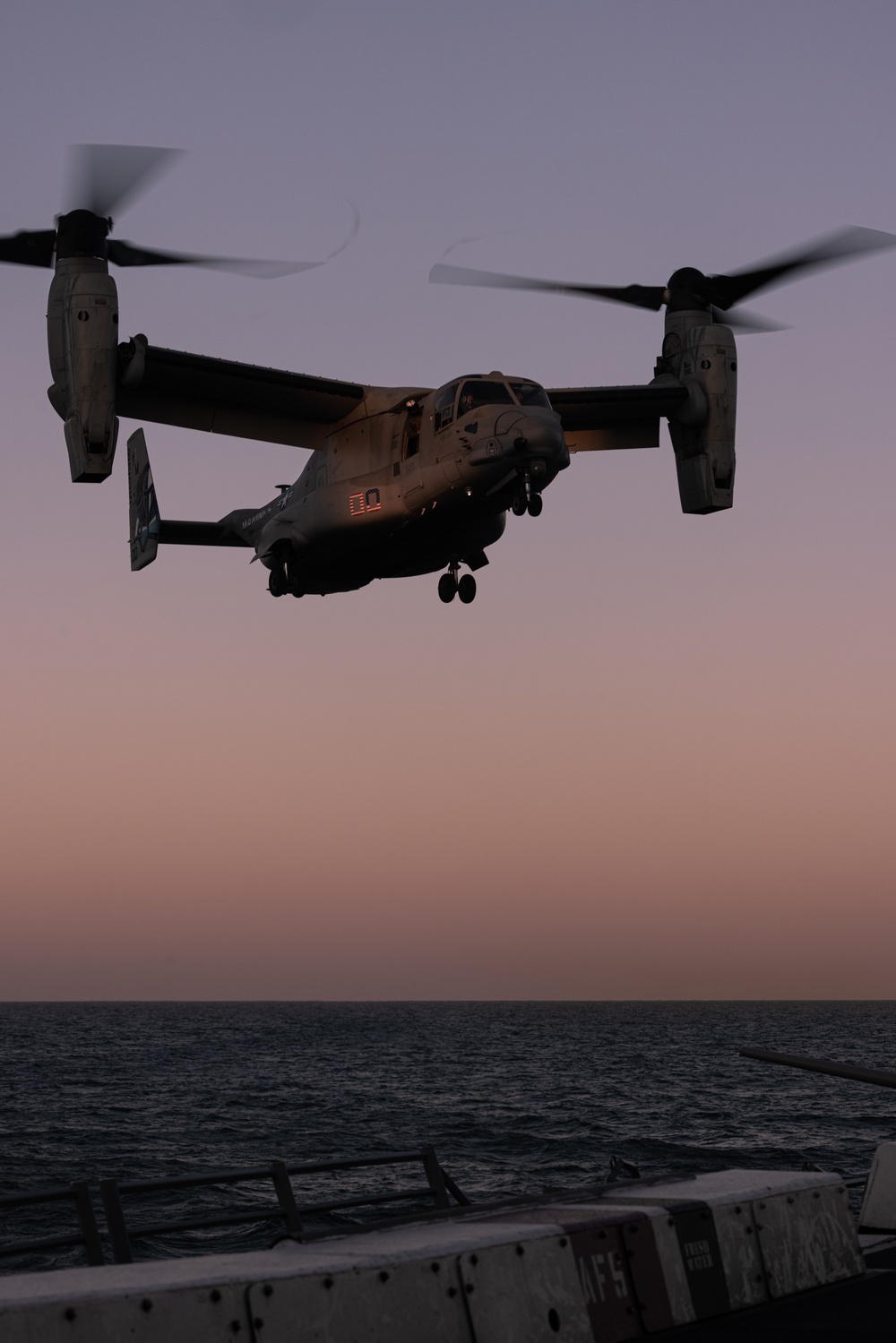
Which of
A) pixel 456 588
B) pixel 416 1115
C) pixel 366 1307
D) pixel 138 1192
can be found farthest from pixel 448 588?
pixel 416 1115

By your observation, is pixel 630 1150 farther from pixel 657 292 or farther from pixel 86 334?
pixel 86 334

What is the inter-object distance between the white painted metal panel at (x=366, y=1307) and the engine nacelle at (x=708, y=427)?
70.4ft

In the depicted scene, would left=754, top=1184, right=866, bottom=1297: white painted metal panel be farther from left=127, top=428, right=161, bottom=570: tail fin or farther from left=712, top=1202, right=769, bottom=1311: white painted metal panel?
left=127, top=428, right=161, bottom=570: tail fin

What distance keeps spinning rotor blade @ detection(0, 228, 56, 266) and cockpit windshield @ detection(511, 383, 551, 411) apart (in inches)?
344

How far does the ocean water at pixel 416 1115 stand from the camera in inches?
1563

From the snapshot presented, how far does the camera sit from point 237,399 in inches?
1129

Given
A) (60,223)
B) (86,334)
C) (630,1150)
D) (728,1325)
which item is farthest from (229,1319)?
(630,1150)

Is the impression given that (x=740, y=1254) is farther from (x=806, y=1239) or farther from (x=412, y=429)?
(x=412, y=429)

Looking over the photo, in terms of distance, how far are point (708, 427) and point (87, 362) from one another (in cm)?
1164

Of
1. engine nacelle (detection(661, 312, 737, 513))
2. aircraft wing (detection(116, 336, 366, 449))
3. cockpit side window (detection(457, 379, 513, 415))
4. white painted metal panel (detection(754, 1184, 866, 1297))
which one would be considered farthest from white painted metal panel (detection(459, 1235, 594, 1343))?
aircraft wing (detection(116, 336, 366, 449))

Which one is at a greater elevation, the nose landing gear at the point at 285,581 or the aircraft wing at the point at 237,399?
the aircraft wing at the point at 237,399

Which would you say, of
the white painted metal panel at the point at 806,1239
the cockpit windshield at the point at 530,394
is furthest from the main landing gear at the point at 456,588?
the white painted metal panel at the point at 806,1239

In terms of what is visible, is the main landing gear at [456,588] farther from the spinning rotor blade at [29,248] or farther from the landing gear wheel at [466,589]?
the spinning rotor blade at [29,248]

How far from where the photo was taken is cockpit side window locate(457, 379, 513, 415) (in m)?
23.4
